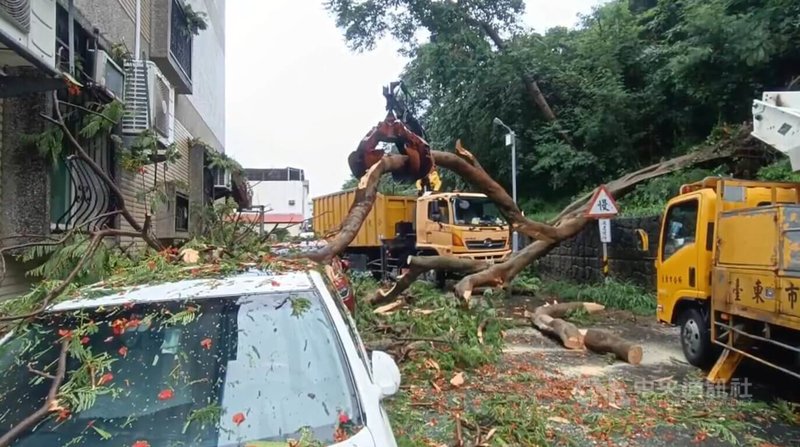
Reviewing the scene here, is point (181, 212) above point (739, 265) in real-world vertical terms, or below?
above

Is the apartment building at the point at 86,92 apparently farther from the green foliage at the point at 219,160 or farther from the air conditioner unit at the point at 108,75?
the green foliage at the point at 219,160

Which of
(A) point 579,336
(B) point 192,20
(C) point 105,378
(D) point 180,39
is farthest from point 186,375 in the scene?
(B) point 192,20

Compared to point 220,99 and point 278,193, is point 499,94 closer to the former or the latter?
point 220,99

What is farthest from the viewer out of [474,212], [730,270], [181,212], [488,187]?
[474,212]

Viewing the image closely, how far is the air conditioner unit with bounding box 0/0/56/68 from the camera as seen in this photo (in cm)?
399

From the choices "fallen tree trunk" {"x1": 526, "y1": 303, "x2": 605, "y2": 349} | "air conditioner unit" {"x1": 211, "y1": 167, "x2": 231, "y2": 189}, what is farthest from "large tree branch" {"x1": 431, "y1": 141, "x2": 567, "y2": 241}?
"air conditioner unit" {"x1": 211, "y1": 167, "x2": 231, "y2": 189}

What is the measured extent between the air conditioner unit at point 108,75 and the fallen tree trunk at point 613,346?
6.52 metres

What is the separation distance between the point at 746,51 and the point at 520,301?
695 cm

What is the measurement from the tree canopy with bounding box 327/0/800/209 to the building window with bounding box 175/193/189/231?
10.8m

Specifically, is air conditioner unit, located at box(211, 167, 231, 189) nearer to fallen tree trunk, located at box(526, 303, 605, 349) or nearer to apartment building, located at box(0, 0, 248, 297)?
apartment building, located at box(0, 0, 248, 297)

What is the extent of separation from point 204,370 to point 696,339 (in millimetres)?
6193

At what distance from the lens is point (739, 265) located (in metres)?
5.86

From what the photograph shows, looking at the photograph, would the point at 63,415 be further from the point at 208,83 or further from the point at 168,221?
the point at 208,83

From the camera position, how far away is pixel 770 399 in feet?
19.3
